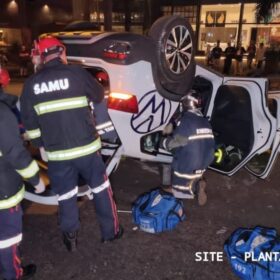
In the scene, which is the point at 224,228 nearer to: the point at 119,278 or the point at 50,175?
the point at 119,278

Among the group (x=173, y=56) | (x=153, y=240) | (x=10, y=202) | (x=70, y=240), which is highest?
(x=173, y=56)

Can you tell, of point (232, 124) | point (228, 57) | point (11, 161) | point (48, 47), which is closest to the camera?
point (11, 161)

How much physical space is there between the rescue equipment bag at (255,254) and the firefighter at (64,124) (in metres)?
1.23

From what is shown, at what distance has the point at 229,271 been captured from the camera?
291cm

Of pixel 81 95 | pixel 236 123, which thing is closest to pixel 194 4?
pixel 236 123

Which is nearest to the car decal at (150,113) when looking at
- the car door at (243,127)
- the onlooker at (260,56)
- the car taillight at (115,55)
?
the car taillight at (115,55)

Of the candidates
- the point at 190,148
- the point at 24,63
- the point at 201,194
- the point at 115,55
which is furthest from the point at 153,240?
the point at 24,63

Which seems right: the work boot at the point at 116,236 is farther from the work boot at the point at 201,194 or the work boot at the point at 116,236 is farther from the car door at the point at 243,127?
the car door at the point at 243,127

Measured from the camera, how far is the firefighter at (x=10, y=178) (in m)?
2.37

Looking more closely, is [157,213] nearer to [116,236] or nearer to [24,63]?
[116,236]

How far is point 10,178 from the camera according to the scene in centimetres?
252

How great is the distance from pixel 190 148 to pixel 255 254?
4.61 ft

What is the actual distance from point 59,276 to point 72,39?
7.79 feet

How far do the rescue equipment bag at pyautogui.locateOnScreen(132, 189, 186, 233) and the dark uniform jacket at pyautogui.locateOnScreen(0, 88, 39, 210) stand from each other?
1267mm
